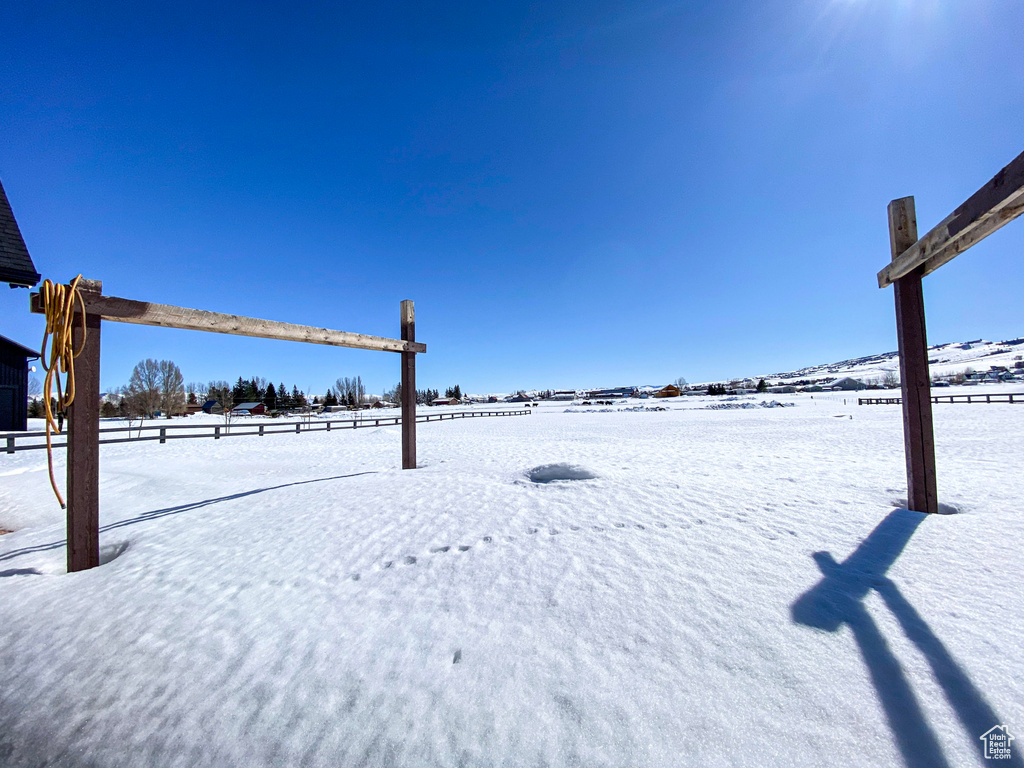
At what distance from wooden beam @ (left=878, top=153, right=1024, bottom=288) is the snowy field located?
8.67 ft

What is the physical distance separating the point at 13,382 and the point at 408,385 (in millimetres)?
22662

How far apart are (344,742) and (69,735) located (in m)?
1.42

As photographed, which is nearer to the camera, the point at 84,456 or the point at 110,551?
the point at 84,456

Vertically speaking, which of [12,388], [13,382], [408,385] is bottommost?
[408,385]

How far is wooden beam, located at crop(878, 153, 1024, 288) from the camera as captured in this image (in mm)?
2555

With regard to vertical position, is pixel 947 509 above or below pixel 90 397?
below

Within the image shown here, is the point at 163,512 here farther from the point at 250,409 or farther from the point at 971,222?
the point at 250,409

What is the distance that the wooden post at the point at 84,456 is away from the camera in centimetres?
A: 340

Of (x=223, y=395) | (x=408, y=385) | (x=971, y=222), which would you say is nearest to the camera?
(x=971, y=222)

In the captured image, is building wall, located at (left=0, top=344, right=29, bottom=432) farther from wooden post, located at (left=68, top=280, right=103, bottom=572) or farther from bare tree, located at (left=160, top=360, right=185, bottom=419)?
bare tree, located at (left=160, top=360, right=185, bottom=419)

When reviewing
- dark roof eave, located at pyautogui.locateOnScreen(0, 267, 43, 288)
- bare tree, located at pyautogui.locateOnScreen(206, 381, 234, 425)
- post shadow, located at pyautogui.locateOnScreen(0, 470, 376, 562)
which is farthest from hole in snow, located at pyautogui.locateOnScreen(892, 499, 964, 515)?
bare tree, located at pyautogui.locateOnScreen(206, 381, 234, 425)

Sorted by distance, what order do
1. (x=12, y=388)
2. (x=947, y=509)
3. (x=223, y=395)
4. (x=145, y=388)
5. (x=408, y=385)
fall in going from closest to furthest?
(x=947, y=509) → (x=408, y=385) → (x=12, y=388) → (x=145, y=388) → (x=223, y=395)

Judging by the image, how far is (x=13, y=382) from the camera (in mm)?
16922

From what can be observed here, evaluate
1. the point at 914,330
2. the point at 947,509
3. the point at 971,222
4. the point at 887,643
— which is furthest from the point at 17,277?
the point at 947,509
